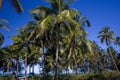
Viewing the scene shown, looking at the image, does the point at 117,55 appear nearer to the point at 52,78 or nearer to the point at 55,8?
the point at 52,78

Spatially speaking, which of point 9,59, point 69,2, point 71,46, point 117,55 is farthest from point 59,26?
point 117,55

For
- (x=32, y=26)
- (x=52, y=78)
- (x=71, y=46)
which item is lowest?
(x=52, y=78)

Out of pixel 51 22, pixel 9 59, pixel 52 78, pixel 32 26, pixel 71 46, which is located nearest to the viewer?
pixel 51 22

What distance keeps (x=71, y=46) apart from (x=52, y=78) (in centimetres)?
697

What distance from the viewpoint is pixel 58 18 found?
18.8 metres

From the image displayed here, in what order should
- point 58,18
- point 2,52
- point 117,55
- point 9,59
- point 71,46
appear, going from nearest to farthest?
1. point 58,18
2. point 71,46
3. point 2,52
4. point 9,59
5. point 117,55

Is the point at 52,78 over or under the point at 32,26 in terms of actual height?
under

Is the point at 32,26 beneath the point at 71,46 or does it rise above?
above

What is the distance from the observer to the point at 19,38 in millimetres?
33562

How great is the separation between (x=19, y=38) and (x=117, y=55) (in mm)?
38815

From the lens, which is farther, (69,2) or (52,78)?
(52,78)

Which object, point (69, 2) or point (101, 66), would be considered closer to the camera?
point (69, 2)

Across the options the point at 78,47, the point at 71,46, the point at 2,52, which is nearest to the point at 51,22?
the point at 71,46

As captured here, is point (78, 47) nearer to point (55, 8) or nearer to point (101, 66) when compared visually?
point (55, 8)
